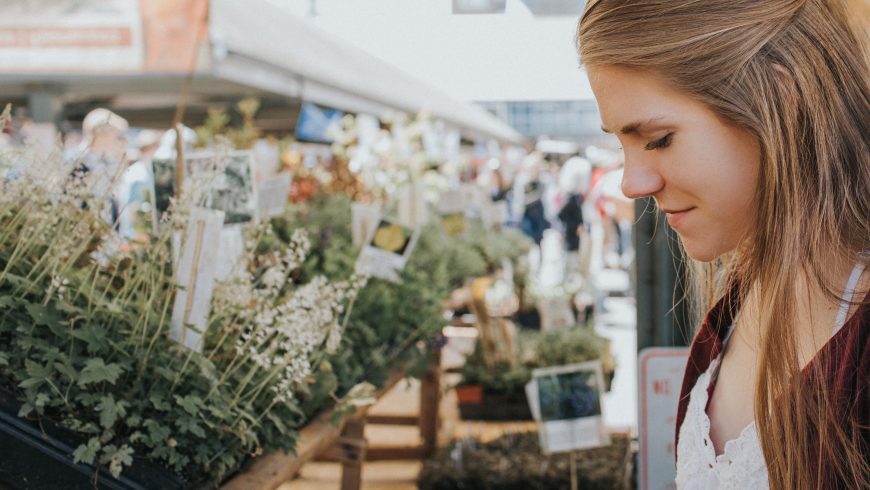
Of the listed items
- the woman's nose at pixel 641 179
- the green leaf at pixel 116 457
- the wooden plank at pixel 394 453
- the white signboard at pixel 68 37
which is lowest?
the wooden plank at pixel 394 453

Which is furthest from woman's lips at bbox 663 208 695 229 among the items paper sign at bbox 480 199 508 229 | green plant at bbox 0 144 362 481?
paper sign at bbox 480 199 508 229

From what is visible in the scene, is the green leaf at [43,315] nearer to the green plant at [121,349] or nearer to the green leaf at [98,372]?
the green plant at [121,349]

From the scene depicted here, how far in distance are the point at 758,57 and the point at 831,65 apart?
0.07 metres

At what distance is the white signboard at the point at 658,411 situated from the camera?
205 cm

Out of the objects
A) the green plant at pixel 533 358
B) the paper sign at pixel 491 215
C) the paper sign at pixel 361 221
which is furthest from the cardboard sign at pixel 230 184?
the paper sign at pixel 491 215

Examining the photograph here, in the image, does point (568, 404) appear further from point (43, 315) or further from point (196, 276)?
point (43, 315)

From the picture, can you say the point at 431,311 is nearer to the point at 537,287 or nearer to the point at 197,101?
the point at 537,287

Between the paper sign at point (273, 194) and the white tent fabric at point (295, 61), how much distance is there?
3.52ft

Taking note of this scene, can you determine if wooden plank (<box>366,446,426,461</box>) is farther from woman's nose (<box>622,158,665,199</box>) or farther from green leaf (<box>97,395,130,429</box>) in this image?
woman's nose (<box>622,158,665,199</box>)

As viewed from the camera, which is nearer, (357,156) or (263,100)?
(357,156)

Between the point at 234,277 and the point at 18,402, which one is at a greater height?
the point at 234,277

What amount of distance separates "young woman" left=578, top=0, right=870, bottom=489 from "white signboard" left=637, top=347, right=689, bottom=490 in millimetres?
1053

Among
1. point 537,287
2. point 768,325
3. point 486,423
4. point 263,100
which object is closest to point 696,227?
point 768,325

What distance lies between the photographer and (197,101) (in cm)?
1061
